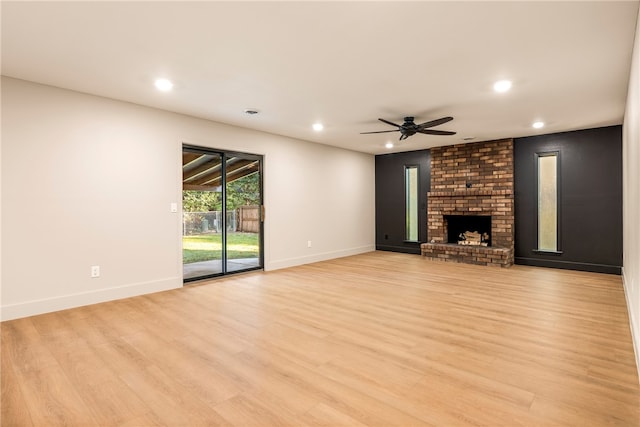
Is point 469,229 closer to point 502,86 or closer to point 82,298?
point 502,86

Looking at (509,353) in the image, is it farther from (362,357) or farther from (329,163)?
(329,163)

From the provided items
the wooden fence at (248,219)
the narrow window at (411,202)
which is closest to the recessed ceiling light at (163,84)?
the wooden fence at (248,219)

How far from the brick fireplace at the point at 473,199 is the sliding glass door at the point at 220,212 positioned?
3.82 meters

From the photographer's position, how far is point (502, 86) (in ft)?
12.5

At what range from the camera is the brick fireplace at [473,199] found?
6668mm

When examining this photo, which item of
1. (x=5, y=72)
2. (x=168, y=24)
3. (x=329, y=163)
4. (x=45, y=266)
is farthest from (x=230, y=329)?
(x=329, y=163)

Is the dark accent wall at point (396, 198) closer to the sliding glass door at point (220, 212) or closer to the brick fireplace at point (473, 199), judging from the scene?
the brick fireplace at point (473, 199)

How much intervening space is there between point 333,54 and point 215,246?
11.9ft

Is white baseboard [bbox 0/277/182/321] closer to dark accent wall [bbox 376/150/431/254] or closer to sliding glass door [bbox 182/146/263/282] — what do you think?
sliding glass door [bbox 182/146/263/282]

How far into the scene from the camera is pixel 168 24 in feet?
8.31

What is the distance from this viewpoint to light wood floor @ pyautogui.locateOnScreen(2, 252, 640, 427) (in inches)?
76.0

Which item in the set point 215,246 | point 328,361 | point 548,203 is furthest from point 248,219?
point 548,203

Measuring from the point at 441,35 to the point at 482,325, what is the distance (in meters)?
2.59

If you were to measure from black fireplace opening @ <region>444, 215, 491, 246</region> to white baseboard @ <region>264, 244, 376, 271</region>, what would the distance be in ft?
6.50
